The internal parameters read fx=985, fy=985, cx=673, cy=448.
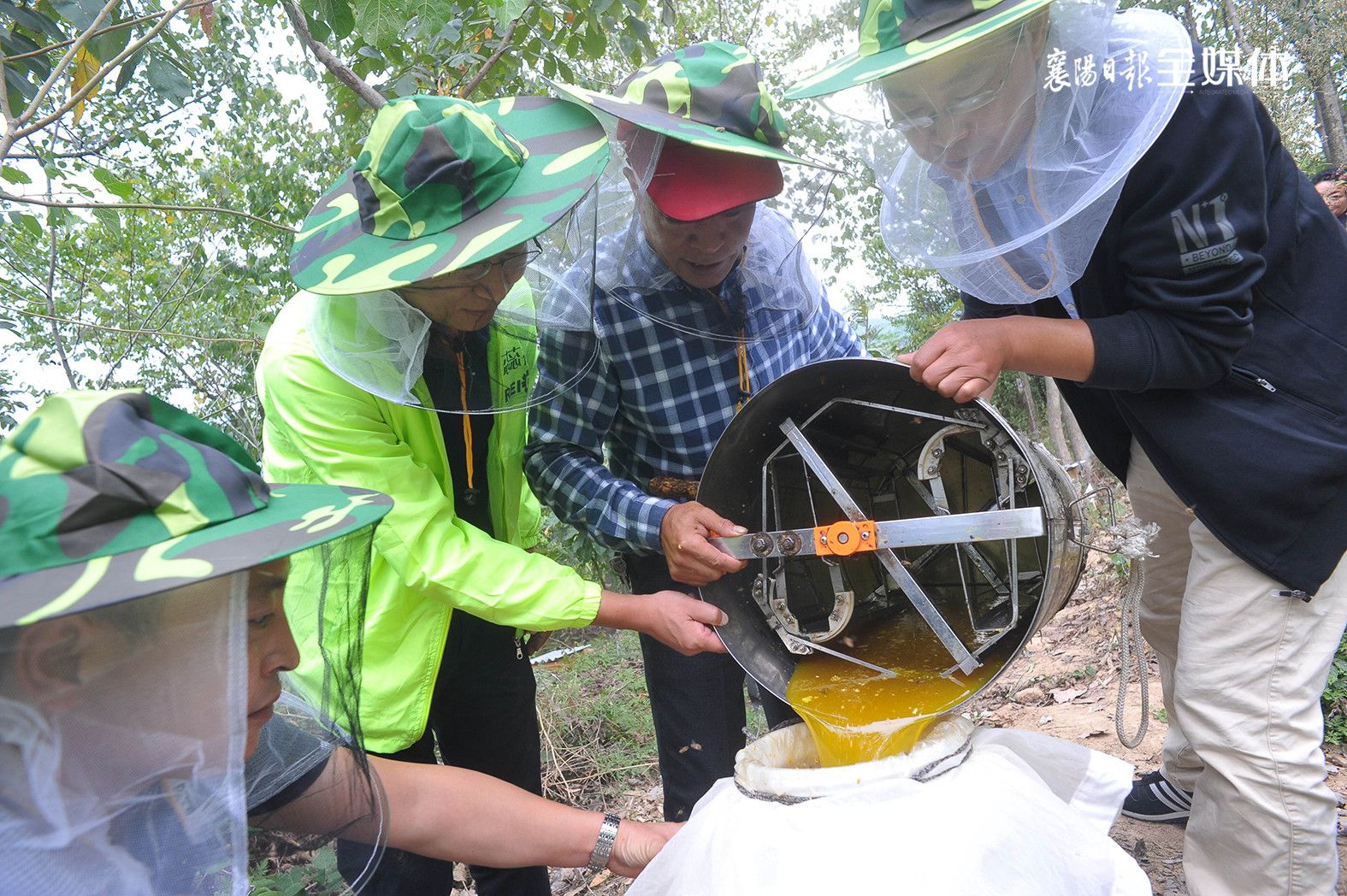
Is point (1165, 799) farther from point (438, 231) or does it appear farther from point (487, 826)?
point (438, 231)

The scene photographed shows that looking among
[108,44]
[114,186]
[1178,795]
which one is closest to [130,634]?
[108,44]

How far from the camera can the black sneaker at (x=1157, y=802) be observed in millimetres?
3062

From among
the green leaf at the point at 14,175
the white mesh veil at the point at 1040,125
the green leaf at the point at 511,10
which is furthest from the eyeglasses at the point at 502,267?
the green leaf at the point at 14,175

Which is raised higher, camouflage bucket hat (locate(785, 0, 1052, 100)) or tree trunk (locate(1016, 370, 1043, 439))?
camouflage bucket hat (locate(785, 0, 1052, 100))

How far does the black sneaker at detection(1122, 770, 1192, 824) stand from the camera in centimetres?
306

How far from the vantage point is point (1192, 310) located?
187 centimetres

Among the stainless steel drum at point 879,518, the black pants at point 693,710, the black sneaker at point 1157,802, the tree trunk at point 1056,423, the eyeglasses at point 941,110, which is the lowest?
the tree trunk at point 1056,423

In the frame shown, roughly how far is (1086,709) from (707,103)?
3502mm

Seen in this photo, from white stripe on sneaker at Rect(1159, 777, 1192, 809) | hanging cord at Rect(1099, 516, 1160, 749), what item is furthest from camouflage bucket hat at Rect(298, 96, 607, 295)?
white stripe on sneaker at Rect(1159, 777, 1192, 809)

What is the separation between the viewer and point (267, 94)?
28.3ft

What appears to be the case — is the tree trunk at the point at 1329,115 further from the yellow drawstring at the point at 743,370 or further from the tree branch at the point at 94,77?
the tree branch at the point at 94,77

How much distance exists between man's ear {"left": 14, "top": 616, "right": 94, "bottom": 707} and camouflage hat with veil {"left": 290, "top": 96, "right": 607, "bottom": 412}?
0.80 m

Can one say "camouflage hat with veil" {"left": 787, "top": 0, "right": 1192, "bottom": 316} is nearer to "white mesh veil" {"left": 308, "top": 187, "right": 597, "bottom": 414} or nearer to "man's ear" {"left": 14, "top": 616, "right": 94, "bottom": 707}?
"white mesh veil" {"left": 308, "top": 187, "right": 597, "bottom": 414}

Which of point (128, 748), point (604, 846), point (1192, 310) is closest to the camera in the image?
point (128, 748)
